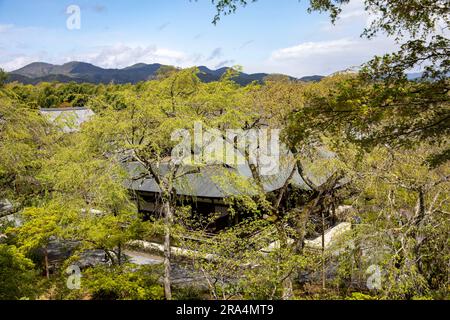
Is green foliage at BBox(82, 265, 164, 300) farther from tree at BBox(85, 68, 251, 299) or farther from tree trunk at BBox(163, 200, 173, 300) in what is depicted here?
tree at BBox(85, 68, 251, 299)

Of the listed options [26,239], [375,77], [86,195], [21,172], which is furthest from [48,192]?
[375,77]

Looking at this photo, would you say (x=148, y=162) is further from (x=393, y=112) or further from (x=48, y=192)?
(x=393, y=112)

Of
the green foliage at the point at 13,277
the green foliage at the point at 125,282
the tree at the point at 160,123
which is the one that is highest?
the tree at the point at 160,123

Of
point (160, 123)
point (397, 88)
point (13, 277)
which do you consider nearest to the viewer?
point (397, 88)

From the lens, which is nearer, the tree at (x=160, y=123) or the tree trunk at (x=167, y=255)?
the tree trunk at (x=167, y=255)

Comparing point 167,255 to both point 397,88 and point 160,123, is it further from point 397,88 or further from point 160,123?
point 397,88

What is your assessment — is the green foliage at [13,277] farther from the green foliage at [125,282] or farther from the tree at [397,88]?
the tree at [397,88]

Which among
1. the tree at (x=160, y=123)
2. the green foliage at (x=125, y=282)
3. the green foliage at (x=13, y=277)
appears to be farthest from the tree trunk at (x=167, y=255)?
the green foliage at (x=13, y=277)

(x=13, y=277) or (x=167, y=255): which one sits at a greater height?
(x=13, y=277)

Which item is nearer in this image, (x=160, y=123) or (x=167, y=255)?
(x=167, y=255)

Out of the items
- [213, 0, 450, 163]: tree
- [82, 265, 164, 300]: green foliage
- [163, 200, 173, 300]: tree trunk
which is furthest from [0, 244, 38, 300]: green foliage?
[213, 0, 450, 163]: tree

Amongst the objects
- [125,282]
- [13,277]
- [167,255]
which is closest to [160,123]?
[167,255]

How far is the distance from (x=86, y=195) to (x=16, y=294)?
2.87 m

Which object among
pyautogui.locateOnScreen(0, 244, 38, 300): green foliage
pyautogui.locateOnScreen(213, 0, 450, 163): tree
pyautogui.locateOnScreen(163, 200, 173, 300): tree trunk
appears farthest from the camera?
pyautogui.locateOnScreen(163, 200, 173, 300): tree trunk
